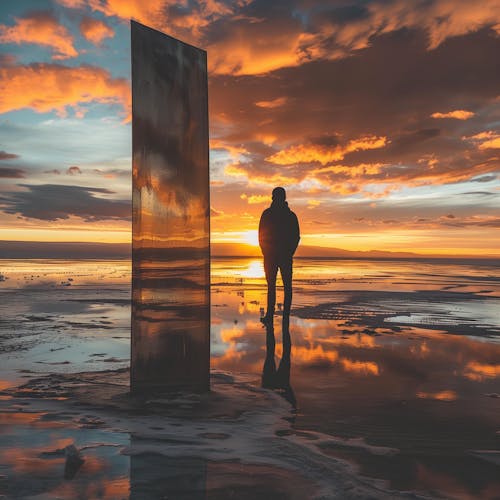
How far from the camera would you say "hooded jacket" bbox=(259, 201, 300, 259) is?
8492 millimetres

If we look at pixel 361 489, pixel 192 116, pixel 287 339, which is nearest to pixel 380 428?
pixel 361 489

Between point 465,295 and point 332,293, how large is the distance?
14.1ft

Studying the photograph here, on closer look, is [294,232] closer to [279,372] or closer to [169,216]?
[279,372]

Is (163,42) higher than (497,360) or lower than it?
higher

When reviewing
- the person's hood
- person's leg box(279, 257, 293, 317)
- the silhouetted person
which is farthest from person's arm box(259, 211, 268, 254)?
person's leg box(279, 257, 293, 317)

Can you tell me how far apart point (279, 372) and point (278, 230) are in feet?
11.9

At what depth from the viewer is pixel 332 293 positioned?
15.4 m

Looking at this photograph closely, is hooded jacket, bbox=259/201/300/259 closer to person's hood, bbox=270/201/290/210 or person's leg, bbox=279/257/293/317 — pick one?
person's hood, bbox=270/201/290/210

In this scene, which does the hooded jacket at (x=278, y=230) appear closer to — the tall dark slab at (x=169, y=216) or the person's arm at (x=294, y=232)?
the person's arm at (x=294, y=232)

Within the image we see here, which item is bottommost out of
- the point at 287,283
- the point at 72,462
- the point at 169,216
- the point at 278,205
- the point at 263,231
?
the point at 72,462

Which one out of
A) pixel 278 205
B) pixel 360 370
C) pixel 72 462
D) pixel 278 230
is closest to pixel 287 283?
pixel 278 230

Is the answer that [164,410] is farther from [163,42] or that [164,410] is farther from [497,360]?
[497,360]

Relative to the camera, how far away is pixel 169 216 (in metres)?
4.55

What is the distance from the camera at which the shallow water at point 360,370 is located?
2848mm
